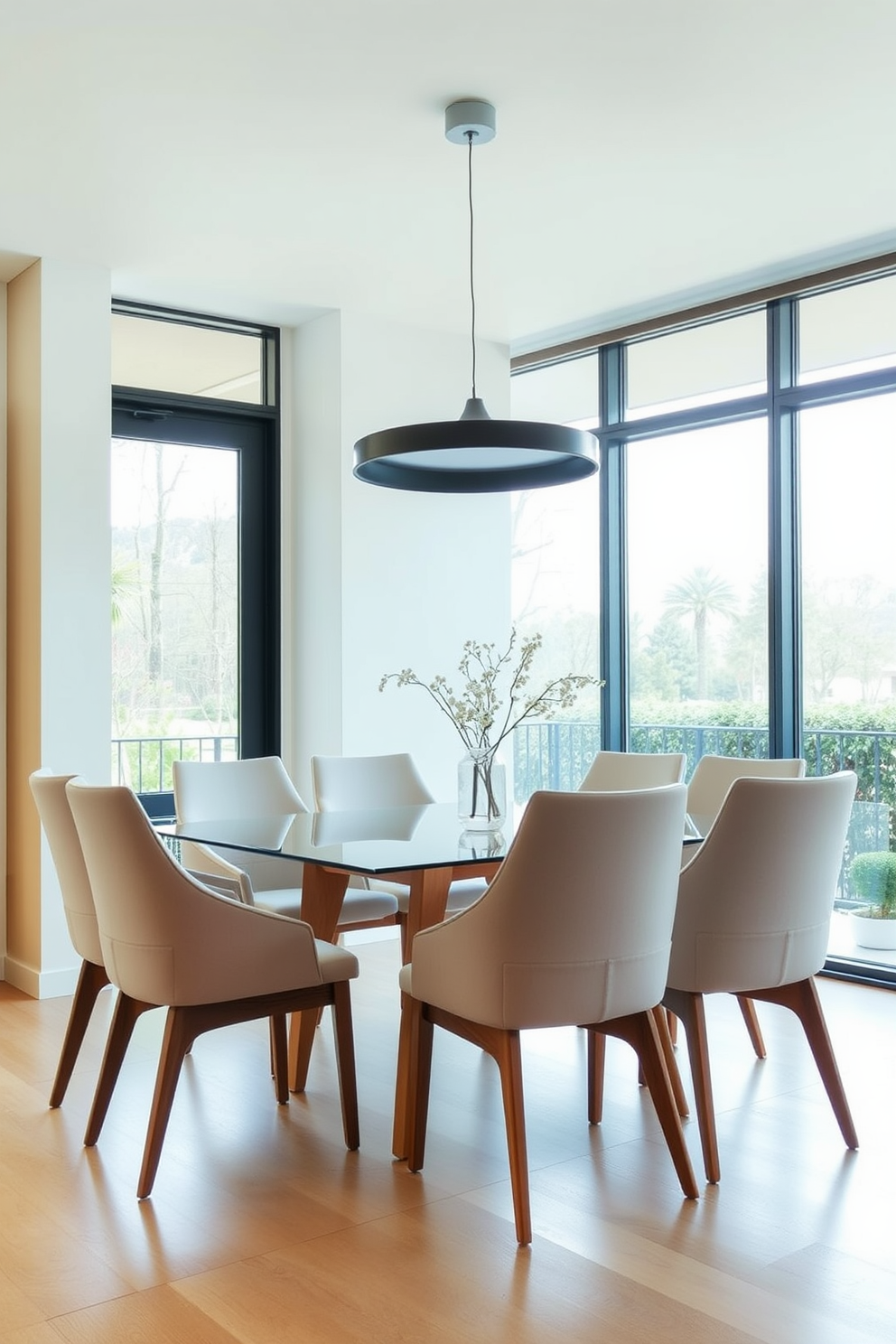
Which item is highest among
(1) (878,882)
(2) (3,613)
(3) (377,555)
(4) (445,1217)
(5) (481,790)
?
(3) (377,555)

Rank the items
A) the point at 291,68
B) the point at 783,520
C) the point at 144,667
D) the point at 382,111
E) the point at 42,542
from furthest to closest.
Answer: the point at 144,667 < the point at 783,520 < the point at 42,542 < the point at 382,111 < the point at 291,68

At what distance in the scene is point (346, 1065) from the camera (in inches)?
117

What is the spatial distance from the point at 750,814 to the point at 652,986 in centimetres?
45

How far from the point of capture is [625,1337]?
6.97ft

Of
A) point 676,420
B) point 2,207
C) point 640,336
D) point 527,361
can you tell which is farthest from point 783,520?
point 2,207

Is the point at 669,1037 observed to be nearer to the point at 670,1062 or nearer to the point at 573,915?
the point at 670,1062

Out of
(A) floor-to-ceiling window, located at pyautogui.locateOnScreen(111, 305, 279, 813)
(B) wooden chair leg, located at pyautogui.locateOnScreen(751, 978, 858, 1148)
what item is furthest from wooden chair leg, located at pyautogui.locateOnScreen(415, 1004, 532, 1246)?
(A) floor-to-ceiling window, located at pyautogui.locateOnScreen(111, 305, 279, 813)

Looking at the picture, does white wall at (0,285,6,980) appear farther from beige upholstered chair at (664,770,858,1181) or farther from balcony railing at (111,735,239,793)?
beige upholstered chair at (664,770,858,1181)

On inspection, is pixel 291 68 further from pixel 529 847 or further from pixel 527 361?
pixel 527 361

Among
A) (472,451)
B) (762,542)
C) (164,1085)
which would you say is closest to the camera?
(164,1085)

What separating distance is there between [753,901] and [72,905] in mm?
1769

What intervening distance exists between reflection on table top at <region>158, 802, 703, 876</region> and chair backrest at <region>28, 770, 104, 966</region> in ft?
0.86

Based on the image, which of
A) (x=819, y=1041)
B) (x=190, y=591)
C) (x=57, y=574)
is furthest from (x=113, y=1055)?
(x=190, y=591)

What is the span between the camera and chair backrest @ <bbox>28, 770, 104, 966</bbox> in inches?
125
